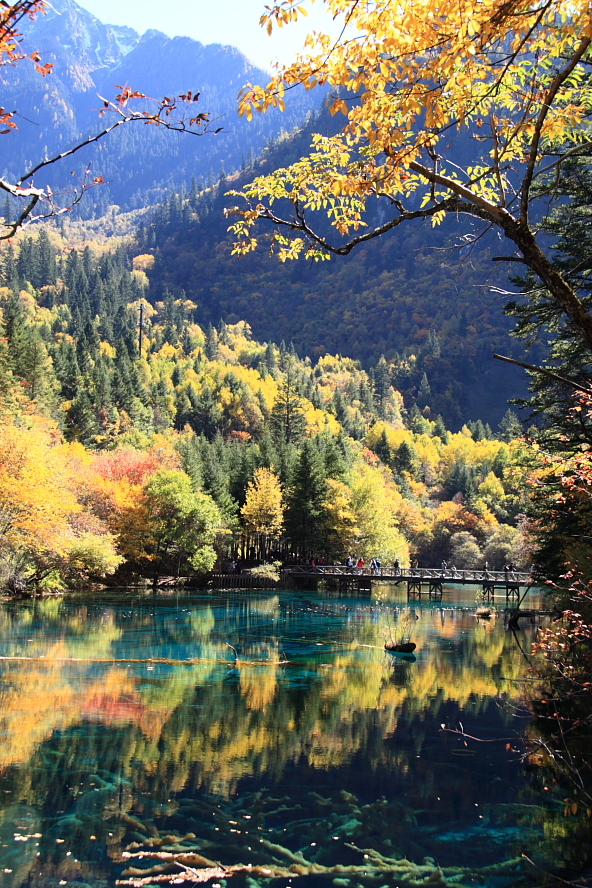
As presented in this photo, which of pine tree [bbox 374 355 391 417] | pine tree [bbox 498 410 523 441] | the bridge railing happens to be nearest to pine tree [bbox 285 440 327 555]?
the bridge railing

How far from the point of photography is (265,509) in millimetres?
63562

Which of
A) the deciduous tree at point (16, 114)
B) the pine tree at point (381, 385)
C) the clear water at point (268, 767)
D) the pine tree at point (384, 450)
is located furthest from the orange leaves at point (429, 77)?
the pine tree at point (381, 385)

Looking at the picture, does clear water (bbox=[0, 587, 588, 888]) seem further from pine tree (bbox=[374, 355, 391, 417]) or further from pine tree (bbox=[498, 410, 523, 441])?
pine tree (bbox=[374, 355, 391, 417])

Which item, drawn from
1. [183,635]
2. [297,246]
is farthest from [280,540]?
[297,246]

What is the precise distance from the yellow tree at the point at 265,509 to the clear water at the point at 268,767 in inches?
1492

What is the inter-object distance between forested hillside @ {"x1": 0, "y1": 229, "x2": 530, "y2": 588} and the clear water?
236 inches

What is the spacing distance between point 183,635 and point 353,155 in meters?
24.9

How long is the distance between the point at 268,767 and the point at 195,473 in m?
50.6

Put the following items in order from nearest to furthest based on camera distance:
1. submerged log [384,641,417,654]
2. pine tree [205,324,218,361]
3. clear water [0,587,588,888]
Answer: clear water [0,587,588,888]
submerged log [384,641,417,654]
pine tree [205,324,218,361]

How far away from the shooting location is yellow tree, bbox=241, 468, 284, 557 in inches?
2494

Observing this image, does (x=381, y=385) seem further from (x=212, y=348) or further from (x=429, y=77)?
(x=429, y=77)

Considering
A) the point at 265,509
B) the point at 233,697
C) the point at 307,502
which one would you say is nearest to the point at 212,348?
the point at 265,509

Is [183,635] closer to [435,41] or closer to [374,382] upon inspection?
[435,41]

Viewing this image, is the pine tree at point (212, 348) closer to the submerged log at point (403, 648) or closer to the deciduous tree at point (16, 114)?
the submerged log at point (403, 648)
